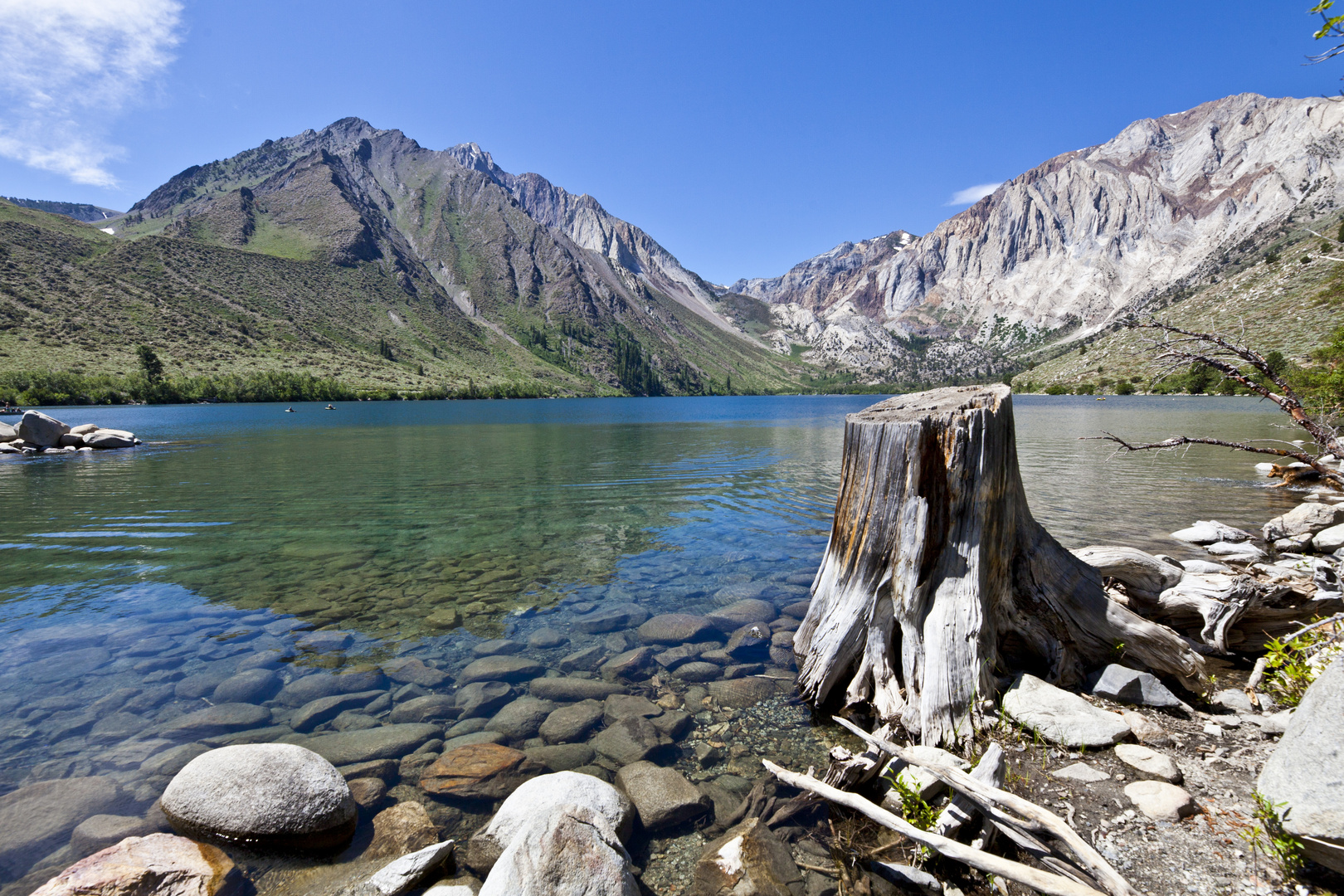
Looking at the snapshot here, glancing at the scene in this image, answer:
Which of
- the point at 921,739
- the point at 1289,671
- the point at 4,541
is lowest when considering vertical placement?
the point at 4,541

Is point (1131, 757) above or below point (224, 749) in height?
above

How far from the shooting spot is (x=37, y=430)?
44.4 meters

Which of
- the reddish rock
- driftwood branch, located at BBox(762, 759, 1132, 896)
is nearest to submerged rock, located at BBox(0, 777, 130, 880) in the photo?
the reddish rock

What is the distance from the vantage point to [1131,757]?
5.59 meters

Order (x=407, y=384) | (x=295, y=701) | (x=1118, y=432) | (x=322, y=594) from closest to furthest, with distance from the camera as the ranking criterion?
(x=295, y=701) < (x=322, y=594) < (x=1118, y=432) < (x=407, y=384)

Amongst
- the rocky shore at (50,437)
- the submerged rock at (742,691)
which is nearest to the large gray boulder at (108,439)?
the rocky shore at (50,437)

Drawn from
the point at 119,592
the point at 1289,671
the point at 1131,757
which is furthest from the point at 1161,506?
the point at 119,592

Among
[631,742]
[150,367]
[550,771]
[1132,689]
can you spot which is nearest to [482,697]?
[550,771]

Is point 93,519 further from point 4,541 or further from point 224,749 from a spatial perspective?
point 224,749

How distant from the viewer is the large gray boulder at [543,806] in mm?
5863

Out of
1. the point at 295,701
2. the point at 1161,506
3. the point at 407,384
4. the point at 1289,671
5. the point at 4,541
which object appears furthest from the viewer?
the point at 407,384

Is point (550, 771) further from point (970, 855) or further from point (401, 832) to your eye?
point (970, 855)

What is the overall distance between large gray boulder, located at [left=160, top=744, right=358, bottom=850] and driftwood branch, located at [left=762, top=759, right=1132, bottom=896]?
507cm

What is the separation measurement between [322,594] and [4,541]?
50.0 feet
